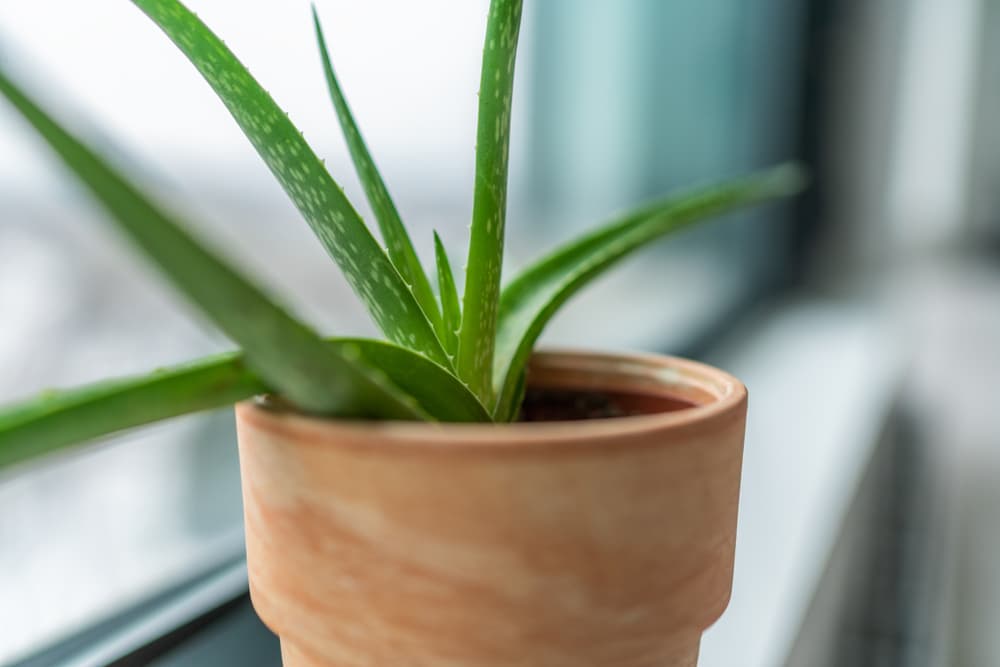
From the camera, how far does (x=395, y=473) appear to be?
207 millimetres

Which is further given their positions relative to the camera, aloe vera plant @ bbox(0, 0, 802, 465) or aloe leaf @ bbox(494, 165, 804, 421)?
aloe leaf @ bbox(494, 165, 804, 421)

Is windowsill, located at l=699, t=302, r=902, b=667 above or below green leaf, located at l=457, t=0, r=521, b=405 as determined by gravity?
below

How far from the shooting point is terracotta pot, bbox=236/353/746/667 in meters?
0.21

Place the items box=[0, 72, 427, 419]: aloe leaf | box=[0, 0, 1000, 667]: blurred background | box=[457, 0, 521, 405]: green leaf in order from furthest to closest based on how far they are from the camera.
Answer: box=[0, 0, 1000, 667]: blurred background < box=[457, 0, 521, 405]: green leaf < box=[0, 72, 427, 419]: aloe leaf

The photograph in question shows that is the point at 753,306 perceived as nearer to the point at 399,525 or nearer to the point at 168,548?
the point at 168,548

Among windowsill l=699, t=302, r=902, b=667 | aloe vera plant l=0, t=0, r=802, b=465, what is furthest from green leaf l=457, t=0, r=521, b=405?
windowsill l=699, t=302, r=902, b=667

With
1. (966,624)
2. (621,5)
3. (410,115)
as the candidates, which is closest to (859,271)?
(621,5)

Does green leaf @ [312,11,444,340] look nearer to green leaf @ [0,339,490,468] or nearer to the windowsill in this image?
green leaf @ [0,339,490,468]

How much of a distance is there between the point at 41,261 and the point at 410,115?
13.5 inches

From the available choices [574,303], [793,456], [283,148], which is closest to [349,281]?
[283,148]

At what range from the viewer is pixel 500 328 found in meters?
0.34

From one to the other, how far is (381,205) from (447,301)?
0.13 feet

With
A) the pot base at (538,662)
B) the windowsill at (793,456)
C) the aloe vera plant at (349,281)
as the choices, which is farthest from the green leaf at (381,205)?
the windowsill at (793,456)

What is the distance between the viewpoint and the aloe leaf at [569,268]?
31cm
